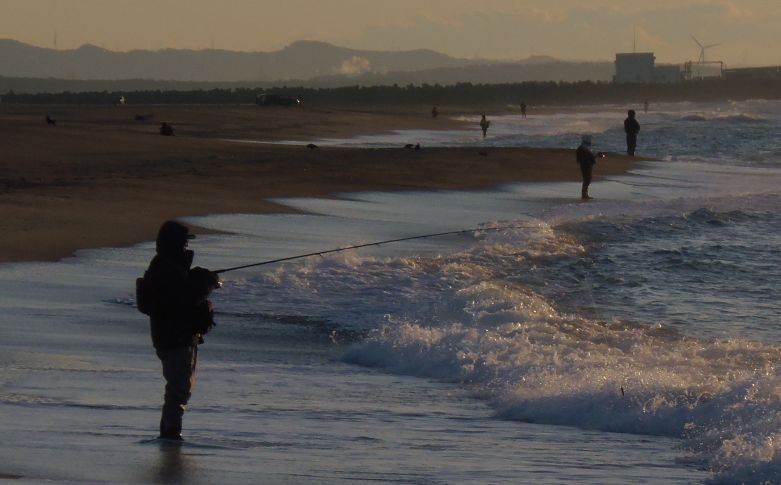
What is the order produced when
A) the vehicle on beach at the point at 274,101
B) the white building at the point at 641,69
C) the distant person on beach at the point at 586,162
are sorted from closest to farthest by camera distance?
the distant person on beach at the point at 586,162
the vehicle on beach at the point at 274,101
the white building at the point at 641,69

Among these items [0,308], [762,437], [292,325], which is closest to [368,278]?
[292,325]

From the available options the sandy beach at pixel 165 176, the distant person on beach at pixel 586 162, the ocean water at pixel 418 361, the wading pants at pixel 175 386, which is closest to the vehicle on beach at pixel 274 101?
the sandy beach at pixel 165 176

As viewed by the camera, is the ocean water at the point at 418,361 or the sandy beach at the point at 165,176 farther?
the sandy beach at the point at 165,176

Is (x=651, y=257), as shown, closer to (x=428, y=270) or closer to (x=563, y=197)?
(x=428, y=270)

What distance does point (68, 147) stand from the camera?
31.1 meters

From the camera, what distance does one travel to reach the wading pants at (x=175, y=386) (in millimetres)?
6926

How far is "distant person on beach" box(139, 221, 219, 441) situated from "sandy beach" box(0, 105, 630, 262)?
7.35 meters

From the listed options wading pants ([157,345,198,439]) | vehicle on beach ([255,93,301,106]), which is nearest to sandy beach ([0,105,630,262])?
wading pants ([157,345,198,439])

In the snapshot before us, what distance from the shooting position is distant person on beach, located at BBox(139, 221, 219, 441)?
22.5 feet

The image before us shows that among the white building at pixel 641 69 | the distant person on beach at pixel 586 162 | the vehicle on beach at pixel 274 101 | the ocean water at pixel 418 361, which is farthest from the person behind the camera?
the white building at pixel 641 69

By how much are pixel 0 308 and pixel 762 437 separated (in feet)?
20.2

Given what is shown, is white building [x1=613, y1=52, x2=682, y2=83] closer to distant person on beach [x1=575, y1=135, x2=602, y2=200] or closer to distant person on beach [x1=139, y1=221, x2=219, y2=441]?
distant person on beach [x1=575, y1=135, x2=602, y2=200]

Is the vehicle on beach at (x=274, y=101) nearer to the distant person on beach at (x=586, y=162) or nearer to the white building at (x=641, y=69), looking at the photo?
the distant person on beach at (x=586, y=162)

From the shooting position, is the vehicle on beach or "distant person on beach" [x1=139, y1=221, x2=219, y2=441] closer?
"distant person on beach" [x1=139, y1=221, x2=219, y2=441]
